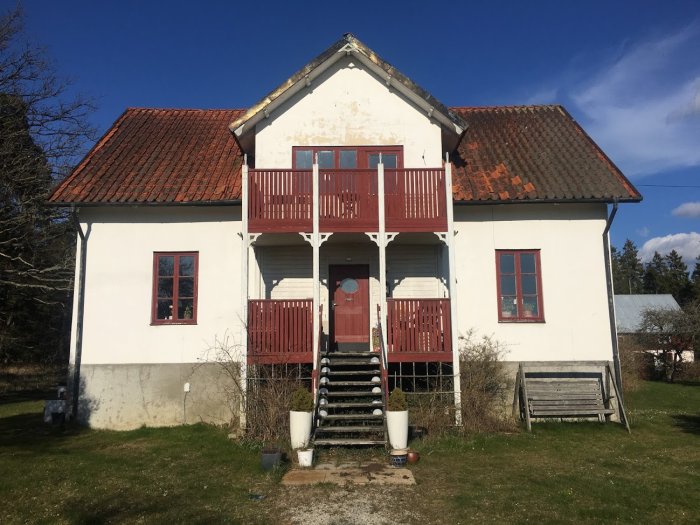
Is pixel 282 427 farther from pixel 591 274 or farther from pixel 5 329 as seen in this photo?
pixel 5 329

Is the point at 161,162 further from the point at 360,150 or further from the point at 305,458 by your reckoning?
the point at 305,458

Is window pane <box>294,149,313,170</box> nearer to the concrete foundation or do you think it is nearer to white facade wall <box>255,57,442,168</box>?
white facade wall <box>255,57,442,168</box>

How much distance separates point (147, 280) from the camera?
13.4 meters

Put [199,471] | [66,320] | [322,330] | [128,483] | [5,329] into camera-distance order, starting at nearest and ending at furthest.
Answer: [128,483] < [199,471] < [322,330] < [5,329] < [66,320]

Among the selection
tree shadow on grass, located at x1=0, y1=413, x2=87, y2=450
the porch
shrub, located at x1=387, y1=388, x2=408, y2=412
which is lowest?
tree shadow on grass, located at x1=0, y1=413, x2=87, y2=450

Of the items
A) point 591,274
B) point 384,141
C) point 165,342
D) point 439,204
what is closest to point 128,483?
point 165,342

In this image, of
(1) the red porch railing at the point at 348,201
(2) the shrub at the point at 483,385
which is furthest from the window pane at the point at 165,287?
(2) the shrub at the point at 483,385

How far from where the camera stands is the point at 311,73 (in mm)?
13594

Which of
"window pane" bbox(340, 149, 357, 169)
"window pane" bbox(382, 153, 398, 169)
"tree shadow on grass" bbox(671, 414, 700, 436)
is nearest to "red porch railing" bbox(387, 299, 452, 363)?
"window pane" bbox(382, 153, 398, 169)

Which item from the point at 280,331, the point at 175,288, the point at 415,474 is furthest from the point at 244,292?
the point at 415,474

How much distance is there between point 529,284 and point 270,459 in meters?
8.35

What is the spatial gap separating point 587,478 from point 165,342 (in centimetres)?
1000

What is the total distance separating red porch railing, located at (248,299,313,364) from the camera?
11.7 m

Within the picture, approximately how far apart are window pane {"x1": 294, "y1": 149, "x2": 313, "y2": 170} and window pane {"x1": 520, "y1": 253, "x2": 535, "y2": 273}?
623 cm
